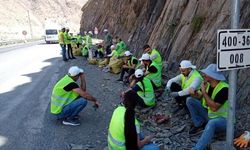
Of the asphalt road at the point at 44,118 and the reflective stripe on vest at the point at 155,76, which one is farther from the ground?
the reflective stripe on vest at the point at 155,76

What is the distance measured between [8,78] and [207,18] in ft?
32.3

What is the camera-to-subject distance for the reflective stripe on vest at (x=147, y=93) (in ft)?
29.6

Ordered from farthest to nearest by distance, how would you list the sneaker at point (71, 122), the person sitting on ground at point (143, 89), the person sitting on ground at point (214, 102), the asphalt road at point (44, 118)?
1. the person sitting on ground at point (143, 89)
2. the sneaker at point (71, 122)
3. the asphalt road at point (44, 118)
4. the person sitting on ground at point (214, 102)

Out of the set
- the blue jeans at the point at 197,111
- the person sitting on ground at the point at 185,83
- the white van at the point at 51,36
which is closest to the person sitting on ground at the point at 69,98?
the person sitting on ground at the point at 185,83

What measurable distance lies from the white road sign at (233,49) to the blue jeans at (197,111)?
101 inches

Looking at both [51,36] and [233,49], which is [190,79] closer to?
[233,49]

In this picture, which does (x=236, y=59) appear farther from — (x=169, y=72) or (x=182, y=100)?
(x=169, y=72)

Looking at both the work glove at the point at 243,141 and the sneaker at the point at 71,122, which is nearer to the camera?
the work glove at the point at 243,141

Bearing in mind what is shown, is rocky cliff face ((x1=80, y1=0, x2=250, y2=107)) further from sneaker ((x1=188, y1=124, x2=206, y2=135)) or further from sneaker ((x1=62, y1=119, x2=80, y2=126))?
sneaker ((x1=62, y1=119, x2=80, y2=126))

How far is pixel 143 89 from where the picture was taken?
9023 mm

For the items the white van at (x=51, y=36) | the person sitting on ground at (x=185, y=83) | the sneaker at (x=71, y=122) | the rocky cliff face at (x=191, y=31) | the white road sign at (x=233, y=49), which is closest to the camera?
the white road sign at (x=233, y=49)

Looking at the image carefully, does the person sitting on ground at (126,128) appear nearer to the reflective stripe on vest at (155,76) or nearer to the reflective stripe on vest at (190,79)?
the reflective stripe on vest at (190,79)

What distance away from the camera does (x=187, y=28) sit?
1323cm

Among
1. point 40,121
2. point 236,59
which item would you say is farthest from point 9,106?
point 236,59
